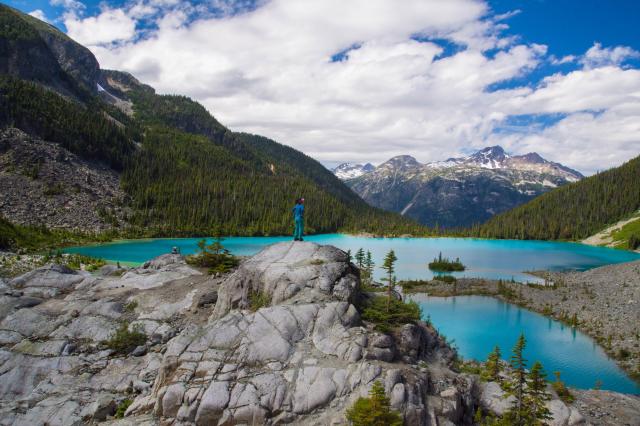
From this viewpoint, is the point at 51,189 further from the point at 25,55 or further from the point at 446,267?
the point at 446,267

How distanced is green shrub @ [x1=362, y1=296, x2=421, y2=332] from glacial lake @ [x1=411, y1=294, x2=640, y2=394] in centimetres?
1620

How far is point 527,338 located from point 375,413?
32.4 metres

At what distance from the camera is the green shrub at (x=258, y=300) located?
1758 cm

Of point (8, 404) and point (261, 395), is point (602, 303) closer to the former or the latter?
point (261, 395)

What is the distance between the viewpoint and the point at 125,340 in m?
18.5

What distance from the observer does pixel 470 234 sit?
168500mm

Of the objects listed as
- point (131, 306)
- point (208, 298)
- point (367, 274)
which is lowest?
point (131, 306)

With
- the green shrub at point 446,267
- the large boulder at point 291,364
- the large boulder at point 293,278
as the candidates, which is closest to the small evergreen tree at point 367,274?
the large boulder at point 293,278

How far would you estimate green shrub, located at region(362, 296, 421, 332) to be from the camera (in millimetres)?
16891

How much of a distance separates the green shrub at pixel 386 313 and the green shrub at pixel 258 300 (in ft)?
14.2

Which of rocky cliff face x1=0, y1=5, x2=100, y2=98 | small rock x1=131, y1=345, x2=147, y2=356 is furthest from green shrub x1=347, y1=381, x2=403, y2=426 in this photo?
rocky cliff face x1=0, y1=5, x2=100, y2=98

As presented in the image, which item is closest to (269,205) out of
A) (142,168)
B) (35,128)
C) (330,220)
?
(330,220)

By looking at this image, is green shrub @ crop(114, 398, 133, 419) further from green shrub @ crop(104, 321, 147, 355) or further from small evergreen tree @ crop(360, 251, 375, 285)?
small evergreen tree @ crop(360, 251, 375, 285)

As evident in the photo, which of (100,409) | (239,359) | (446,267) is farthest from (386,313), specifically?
(446,267)
